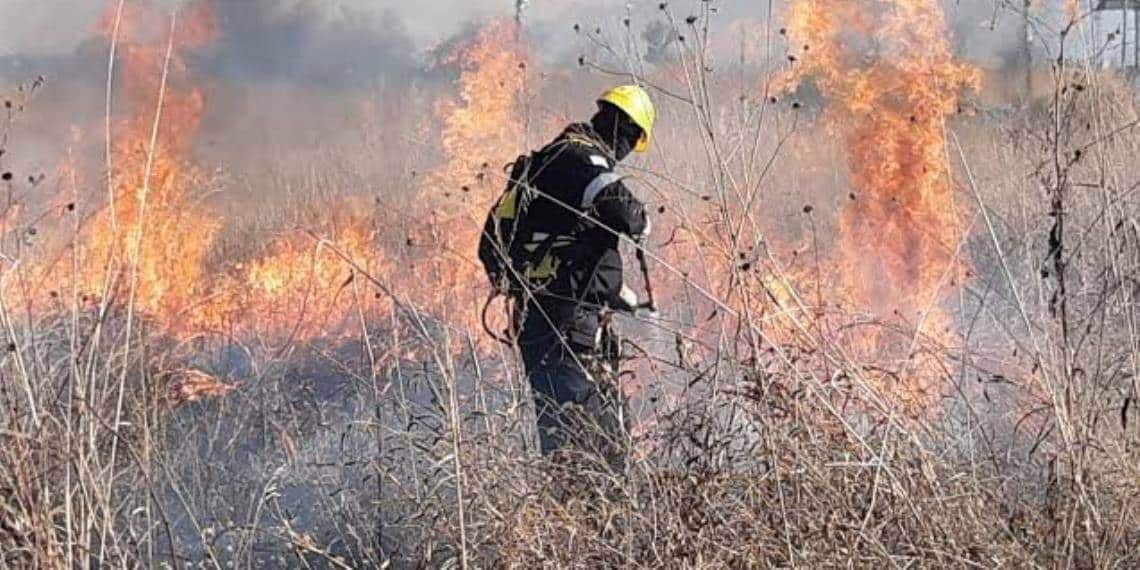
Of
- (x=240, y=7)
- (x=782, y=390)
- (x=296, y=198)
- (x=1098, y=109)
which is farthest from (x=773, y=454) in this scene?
(x=240, y=7)

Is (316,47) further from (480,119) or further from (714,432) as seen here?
(714,432)

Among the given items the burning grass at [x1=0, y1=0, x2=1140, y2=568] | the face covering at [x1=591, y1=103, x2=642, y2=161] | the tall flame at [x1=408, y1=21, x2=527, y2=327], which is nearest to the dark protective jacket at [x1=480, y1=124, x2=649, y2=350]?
the face covering at [x1=591, y1=103, x2=642, y2=161]

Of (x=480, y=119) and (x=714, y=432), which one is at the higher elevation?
(x=480, y=119)

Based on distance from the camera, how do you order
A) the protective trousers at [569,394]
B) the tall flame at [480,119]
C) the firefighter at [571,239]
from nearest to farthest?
1. the protective trousers at [569,394]
2. the firefighter at [571,239]
3. the tall flame at [480,119]

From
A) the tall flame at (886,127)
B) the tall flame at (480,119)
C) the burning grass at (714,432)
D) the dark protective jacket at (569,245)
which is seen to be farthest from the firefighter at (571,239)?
the tall flame at (886,127)

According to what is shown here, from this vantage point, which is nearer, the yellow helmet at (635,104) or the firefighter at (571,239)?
the firefighter at (571,239)

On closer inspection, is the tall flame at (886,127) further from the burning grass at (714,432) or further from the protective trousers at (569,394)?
the protective trousers at (569,394)

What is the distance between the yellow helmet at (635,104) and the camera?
468 centimetres

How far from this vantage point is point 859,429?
3.03 m

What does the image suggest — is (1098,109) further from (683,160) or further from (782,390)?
(683,160)

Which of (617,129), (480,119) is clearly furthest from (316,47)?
(617,129)

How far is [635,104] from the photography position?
15.4 feet

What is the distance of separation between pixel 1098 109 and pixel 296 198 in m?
6.58

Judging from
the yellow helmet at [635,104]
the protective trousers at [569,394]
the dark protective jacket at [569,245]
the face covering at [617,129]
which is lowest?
the protective trousers at [569,394]
